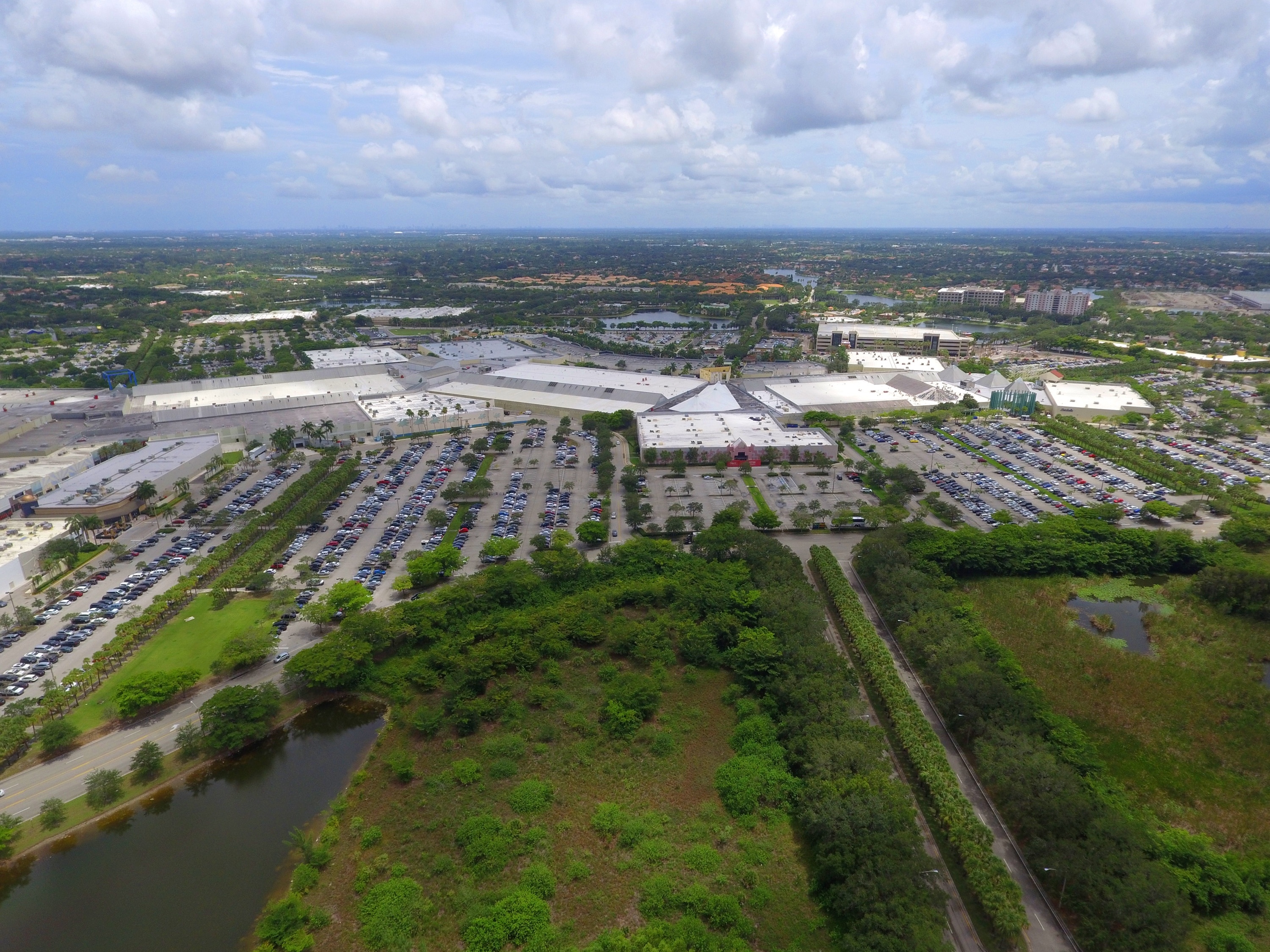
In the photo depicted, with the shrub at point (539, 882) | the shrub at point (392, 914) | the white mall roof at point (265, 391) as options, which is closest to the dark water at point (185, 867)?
the shrub at point (392, 914)

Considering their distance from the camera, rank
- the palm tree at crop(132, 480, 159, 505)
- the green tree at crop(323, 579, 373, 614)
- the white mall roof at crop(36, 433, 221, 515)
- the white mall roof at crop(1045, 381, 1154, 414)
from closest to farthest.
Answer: the green tree at crop(323, 579, 373, 614) < the white mall roof at crop(36, 433, 221, 515) < the palm tree at crop(132, 480, 159, 505) < the white mall roof at crop(1045, 381, 1154, 414)

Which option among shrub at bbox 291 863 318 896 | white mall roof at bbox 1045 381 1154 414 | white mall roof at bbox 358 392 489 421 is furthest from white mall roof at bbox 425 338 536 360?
shrub at bbox 291 863 318 896

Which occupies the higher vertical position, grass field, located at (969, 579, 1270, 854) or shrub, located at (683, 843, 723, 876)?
shrub, located at (683, 843, 723, 876)

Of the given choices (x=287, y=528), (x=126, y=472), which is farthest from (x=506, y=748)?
(x=126, y=472)

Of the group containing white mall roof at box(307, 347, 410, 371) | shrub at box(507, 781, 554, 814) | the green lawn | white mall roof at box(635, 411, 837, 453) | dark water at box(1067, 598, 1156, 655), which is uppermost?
white mall roof at box(307, 347, 410, 371)

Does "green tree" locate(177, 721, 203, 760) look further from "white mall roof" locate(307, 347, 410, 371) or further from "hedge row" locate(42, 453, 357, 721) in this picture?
"white mall roof" locate(307, 347, 410, 371)

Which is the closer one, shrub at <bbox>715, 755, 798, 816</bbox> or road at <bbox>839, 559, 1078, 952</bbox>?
road at <bbox>839, 559, 1078, 952</bbox>

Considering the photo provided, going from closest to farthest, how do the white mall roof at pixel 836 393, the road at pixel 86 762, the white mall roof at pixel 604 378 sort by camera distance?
the road at pixel 86 762 → the white mall roof at pixel 836 393 → the white mall roof at pixel 604 378

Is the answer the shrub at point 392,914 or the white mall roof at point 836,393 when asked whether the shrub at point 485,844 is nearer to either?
the shrub at point 392,914
